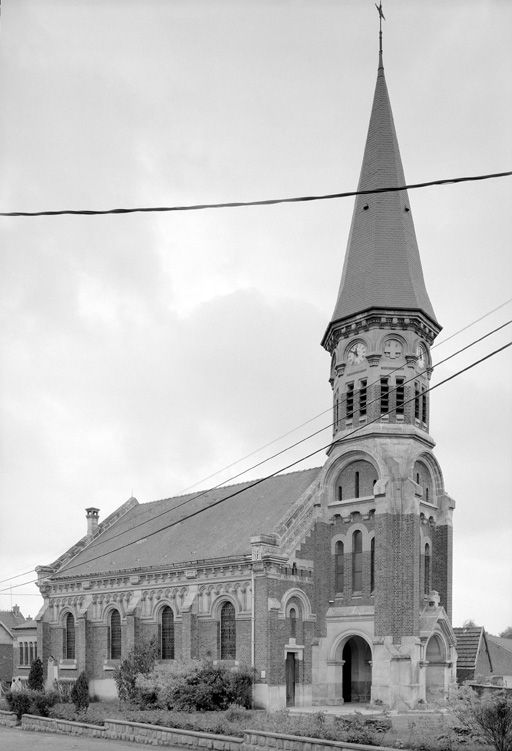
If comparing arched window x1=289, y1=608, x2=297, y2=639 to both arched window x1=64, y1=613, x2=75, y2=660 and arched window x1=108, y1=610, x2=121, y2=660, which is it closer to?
arched window x1=108, y1=610, x2=121, y2=660

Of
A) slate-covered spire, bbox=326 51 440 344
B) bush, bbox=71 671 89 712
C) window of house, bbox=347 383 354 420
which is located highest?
slate-covered spire, bbox=326 51 440 344

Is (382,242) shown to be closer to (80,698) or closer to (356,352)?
(356,352)

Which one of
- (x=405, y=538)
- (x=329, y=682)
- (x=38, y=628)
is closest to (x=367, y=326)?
A: (x=405, y=538)

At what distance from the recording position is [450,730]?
2409cm

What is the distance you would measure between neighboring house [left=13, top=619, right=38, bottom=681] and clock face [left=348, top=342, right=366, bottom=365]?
31052 millimetres

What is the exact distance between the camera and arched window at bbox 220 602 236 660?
44.3m

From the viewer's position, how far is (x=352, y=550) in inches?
1732

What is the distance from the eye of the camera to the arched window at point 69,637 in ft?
179

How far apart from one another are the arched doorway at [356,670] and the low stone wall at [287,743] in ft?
64.1

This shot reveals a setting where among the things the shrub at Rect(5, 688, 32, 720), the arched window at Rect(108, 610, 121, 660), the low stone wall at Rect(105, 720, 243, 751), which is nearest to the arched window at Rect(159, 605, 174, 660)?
the arched window at Rect(108, 610, 121, 660)

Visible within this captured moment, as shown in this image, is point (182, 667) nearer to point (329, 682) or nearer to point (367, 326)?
point (329, 682)

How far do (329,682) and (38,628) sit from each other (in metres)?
22.1

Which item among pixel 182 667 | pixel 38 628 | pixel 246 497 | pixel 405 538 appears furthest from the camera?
pixel 38 628

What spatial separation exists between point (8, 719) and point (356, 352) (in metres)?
23.9
